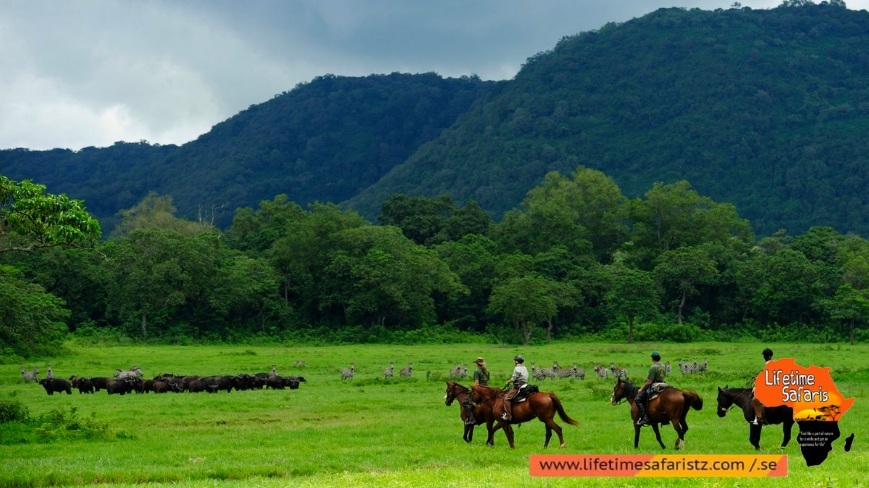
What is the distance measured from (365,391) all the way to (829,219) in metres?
102

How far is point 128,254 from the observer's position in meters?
68.2

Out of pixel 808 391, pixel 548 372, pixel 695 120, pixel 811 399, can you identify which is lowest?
pixel 548 372

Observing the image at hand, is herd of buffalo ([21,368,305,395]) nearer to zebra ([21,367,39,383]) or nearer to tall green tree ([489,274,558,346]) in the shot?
zebra ([21,367,39,383])

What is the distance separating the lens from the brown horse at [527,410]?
18.4 metres

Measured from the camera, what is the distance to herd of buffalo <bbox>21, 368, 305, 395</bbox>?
1299 inches

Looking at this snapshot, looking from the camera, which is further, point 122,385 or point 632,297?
point 632,297

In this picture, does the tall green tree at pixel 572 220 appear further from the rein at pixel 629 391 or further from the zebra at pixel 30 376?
the rein at pixel 629 391

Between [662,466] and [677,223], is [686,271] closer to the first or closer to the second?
[677,223]

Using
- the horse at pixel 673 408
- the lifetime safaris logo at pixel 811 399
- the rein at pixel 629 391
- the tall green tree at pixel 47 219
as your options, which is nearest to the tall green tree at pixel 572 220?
the rein at pixel 629 391

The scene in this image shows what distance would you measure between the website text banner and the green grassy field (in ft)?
1.49

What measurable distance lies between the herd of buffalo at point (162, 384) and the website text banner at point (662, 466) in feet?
71.0

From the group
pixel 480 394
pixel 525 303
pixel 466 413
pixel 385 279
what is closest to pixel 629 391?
pixel 480 394

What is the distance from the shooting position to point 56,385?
32.9 m

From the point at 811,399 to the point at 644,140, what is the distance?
14227cm
